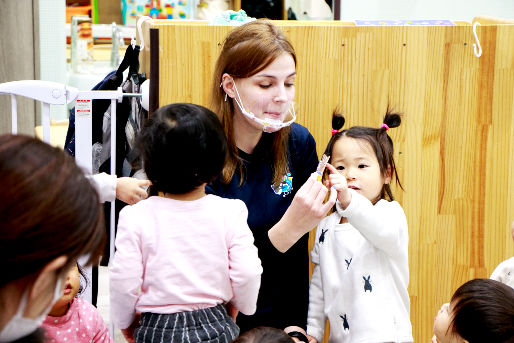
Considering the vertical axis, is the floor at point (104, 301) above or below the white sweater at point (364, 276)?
below

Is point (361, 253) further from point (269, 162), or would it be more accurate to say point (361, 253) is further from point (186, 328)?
point (186, 328)

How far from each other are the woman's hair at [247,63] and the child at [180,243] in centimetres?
36

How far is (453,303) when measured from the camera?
155 centimetres

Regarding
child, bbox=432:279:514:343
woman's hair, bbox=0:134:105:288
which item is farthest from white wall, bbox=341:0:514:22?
woman's hair, bbox=0:134:105:288

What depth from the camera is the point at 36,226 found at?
82cm

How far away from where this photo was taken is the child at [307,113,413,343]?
66.0 inches

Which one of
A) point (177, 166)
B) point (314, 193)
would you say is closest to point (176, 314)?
point (177, 166)

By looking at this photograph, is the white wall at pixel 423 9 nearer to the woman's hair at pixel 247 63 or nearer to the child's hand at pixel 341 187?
the woman's hair at pixel 247 63

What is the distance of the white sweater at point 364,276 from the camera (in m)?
1.67

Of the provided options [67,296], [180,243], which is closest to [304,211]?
[180,243]

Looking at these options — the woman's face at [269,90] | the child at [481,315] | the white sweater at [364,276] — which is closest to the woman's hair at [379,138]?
the white sweater at [364,276]

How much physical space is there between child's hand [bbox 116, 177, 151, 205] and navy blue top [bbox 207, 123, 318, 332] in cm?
17

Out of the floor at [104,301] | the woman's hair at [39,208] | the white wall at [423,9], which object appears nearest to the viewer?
the woman's hair at [39,208]

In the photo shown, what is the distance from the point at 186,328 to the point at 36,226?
0.58 meters
